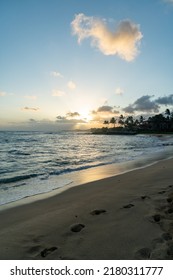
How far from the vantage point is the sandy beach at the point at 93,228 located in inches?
152

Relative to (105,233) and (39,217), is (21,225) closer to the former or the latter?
(39,217)

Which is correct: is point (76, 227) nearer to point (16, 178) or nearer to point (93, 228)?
point (93, 228)

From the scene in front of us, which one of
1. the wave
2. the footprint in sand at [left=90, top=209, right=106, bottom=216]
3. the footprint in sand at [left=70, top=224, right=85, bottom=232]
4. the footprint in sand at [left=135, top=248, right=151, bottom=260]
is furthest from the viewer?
the wave

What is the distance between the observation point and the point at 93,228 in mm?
4879

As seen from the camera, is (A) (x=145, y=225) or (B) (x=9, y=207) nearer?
(A) (x=145, y=225)

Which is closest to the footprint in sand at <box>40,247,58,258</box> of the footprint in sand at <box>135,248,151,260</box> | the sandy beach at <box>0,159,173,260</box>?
the sandy beach at <box>0,159,173,260</box>

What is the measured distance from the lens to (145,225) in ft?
15.6

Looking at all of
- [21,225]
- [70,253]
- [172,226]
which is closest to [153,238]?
[172,226]

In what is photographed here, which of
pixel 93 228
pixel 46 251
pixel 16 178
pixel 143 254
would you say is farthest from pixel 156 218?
pixel 16 178

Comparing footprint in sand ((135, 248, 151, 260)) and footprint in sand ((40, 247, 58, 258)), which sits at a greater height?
footprint in sand ((135, 248, 151, 260))

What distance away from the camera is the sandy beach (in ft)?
12.7

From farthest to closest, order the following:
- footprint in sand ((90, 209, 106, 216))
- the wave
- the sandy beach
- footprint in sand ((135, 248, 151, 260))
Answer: the wave < footprint in sand ((90, 209, 106, 216)) < the sandy beach < footprint in sand ((135, 248, 151, 260))

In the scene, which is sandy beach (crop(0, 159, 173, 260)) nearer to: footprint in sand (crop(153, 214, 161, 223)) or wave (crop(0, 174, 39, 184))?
footprint in sand (crop(153, 214, 161, 223))
